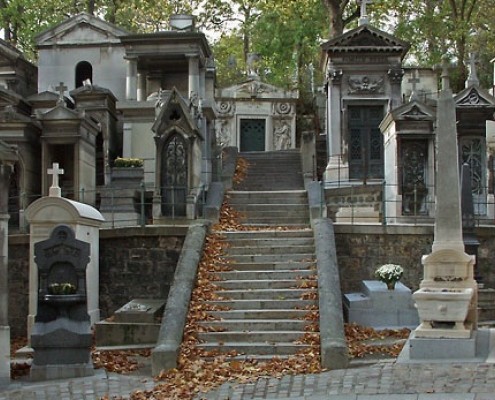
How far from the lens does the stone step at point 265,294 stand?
13484 mm

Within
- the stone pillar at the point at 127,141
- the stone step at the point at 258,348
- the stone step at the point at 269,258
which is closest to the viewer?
the stone step at the point at 258,348

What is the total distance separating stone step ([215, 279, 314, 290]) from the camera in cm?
1383

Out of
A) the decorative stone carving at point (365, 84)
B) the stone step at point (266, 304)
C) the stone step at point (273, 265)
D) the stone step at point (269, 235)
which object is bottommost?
the stone step at point (266, 304)

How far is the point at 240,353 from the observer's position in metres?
11.9

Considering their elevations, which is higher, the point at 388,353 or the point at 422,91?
the point at 422,91

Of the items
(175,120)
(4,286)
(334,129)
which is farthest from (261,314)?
(334,129)

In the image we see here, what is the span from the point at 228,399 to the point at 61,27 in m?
24.4

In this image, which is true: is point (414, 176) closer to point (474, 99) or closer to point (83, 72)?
point (474, 99)

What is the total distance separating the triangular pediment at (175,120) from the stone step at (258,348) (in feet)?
22.3

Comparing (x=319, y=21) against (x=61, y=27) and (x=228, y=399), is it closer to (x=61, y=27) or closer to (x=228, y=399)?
(x=61, y=27)

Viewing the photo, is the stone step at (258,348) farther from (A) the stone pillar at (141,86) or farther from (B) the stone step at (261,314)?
(A) the stone pillar at (141,86)

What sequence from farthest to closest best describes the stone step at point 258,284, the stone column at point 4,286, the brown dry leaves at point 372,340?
the stone step at point 258,284 → the brown dry leaves at point 372,340 → the stone column at point 4,286

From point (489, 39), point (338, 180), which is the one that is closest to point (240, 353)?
point (338, 180)

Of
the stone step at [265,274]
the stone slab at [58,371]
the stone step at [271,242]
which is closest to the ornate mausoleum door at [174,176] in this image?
the stone step at [271,242]
